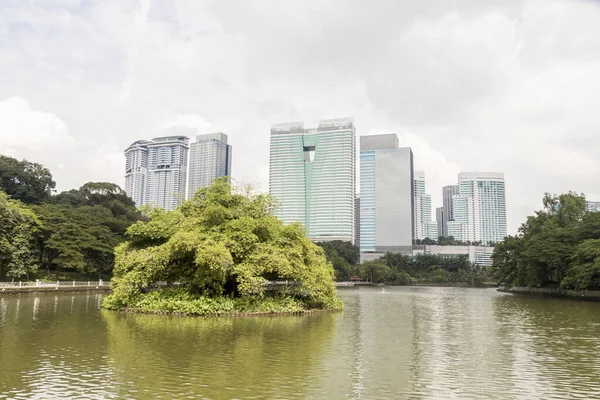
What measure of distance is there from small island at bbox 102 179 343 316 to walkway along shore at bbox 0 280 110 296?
646 inches

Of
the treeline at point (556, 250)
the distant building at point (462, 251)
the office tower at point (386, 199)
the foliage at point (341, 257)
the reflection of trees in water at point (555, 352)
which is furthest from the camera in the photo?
the distant building at point (462, 251)

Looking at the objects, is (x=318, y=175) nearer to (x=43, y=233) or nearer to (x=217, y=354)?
(x=43, y=233)

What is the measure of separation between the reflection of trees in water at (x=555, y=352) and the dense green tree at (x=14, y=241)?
42.3 meters

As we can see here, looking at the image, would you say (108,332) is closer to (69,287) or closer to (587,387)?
(587,387)

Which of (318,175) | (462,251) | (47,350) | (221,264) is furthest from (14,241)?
(462,251)

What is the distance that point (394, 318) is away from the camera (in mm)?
28641

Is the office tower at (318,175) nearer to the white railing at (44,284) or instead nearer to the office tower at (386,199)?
the office tower at (386,199)

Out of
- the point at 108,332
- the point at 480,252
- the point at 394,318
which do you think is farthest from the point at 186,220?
the point at 480,252

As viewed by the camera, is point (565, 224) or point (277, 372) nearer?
point (277, 372)

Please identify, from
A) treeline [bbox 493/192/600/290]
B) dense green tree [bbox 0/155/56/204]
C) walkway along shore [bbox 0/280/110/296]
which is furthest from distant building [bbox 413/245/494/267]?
walkway along shore [bbox 0/280/110/296]

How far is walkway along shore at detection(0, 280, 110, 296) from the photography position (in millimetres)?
39684

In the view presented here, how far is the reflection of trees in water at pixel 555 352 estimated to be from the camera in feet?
39.2

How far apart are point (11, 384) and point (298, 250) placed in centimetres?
1940

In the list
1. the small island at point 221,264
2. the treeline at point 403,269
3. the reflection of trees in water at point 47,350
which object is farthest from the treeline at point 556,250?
the reflection of trees in water at point 47,350
